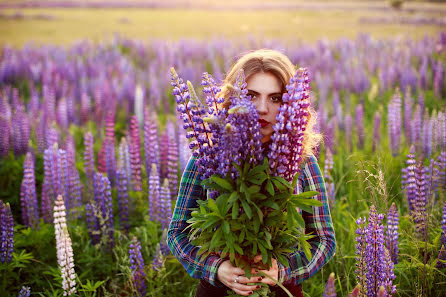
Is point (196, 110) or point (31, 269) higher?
point (196, 110)

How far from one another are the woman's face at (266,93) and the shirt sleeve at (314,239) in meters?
0.35

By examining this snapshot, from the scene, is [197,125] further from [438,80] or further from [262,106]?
[438,80]

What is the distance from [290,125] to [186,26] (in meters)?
16.6

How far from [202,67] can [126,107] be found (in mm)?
3403

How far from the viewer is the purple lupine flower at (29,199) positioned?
3.89 metres

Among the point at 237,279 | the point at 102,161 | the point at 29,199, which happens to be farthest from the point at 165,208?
the point at 237,279

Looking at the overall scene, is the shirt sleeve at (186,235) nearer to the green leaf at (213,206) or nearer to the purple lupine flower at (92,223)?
the green leaf at (213,206)

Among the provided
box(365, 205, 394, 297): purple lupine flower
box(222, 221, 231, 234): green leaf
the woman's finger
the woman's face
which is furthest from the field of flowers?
the woman's face

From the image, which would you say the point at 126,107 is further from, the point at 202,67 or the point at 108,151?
Result: the point at 202,67

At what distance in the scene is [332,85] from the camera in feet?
27.5

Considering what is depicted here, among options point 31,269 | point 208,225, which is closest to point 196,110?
point 208,225

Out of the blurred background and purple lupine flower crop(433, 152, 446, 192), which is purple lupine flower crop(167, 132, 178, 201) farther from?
the blurred background

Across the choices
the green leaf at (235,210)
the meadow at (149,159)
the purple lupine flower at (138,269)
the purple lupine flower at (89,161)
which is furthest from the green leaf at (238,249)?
the purple lupine flower at (89,161)

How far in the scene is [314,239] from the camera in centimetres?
243
